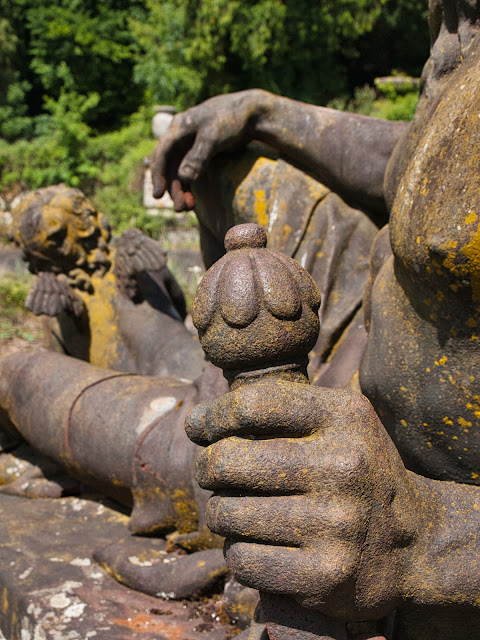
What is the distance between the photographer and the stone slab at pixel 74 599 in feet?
5.96

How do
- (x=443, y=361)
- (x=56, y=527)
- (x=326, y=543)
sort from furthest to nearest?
(x=56, y=527), (x=443, y=361), (x=326, y=543)

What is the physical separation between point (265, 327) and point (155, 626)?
40.0 inches

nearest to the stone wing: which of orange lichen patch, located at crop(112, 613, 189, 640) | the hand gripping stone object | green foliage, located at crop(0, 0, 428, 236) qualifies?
orange lichen patch, located at crop(112, 613, 189, 640)

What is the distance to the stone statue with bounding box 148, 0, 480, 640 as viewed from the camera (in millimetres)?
1146

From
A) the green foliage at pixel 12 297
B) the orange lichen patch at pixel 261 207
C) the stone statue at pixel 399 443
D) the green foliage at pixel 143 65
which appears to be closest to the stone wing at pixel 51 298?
the orange lichen patch at pixel 261 207

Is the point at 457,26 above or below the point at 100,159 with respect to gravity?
above

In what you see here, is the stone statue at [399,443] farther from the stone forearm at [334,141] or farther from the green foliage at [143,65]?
the green foliage at [143,65]

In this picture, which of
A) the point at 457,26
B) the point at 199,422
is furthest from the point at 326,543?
the point at 457,26

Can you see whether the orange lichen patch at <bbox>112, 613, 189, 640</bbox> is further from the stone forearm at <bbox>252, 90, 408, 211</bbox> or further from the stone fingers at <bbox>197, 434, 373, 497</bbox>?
the stone forearm at <bbox>252, 90, 408, 211</bbox>

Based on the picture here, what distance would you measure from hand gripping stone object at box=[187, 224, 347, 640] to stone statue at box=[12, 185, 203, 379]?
5.98 feet

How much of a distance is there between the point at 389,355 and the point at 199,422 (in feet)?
1.57

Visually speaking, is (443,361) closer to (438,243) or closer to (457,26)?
(438,243)

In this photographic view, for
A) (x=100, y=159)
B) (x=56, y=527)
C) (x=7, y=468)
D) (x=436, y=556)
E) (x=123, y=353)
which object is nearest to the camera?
(x=436, y=556)

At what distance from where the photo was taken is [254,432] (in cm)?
118
